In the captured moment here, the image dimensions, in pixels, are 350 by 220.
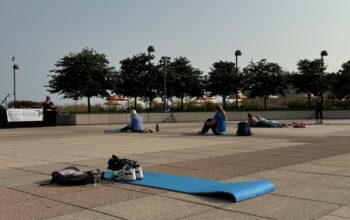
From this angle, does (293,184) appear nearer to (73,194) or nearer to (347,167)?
(347,167)

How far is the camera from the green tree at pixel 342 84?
4484 centimetres

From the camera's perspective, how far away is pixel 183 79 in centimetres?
3953

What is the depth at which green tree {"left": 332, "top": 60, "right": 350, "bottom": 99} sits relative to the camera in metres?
44.8

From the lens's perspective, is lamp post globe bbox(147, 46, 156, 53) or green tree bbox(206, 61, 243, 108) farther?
green tree bbox(206, 61, 243, 108)

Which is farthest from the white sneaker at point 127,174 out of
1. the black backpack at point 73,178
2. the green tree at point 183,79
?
the green tree at point 183,79

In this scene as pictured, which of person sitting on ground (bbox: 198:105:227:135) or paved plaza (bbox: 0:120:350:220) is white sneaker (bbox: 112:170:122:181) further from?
person sitting on ground (bbox: 198:105:227:135)

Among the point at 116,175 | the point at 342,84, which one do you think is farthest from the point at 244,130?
the point at 342,84

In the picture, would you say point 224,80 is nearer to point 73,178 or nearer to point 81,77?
point 81,77

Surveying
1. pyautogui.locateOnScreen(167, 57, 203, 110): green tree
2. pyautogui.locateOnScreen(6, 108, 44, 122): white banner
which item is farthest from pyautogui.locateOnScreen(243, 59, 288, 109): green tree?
pyautogui.locateOnScreen(6, 108, 44, 122): white banner

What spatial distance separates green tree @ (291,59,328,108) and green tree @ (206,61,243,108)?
6.07 metres

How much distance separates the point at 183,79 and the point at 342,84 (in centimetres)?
1646

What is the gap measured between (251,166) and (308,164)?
48.3 inches

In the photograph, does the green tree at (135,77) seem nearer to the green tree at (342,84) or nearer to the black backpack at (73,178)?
the green tree at (342,84)

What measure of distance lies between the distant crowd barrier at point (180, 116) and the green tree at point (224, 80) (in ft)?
8.35
